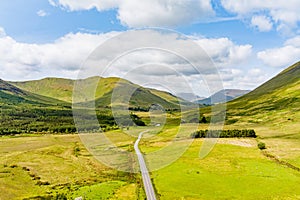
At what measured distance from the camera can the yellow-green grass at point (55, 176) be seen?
77062 mm

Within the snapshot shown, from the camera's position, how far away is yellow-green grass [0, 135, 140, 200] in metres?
77.1

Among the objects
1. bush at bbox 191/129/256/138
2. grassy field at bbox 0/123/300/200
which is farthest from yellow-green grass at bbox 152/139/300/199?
bush at bbox 191/129/256/138

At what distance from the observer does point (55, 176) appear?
9594 cm

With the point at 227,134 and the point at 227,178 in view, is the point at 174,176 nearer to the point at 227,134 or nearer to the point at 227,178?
the point at 227,178

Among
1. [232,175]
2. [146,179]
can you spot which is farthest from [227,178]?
[146,179]

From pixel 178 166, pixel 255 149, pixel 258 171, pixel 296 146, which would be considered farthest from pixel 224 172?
pixel 296 146

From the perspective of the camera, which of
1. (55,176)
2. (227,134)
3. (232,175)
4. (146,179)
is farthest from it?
(227,134)

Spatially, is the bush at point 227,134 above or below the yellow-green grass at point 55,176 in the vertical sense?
above

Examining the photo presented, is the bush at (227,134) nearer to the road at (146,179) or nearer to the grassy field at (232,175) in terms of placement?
the grassy field at (232,175)

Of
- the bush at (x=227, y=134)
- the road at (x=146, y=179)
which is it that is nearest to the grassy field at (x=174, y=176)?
the road at (x=146, y=179)

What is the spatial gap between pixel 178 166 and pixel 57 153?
62.8m

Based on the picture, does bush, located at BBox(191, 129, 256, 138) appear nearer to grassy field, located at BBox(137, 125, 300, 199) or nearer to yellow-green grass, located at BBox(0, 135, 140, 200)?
grassy field, located at BBox(137, 125, 300, 199)

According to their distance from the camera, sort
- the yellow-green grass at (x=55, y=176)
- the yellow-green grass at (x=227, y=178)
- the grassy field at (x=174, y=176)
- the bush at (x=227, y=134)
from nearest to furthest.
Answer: the yellow-green grass at (x=227, y=178)
the grassy field at (x=174, y=176)
the yellow-green grass at (x=55, y=176)
the bush at (x=227, y=134)

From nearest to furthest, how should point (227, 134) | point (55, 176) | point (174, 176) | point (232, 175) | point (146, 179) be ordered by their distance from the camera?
point (146, 179) < point (232, 175) < point (174, 176) < point (55, 176) < point (227, 134)
